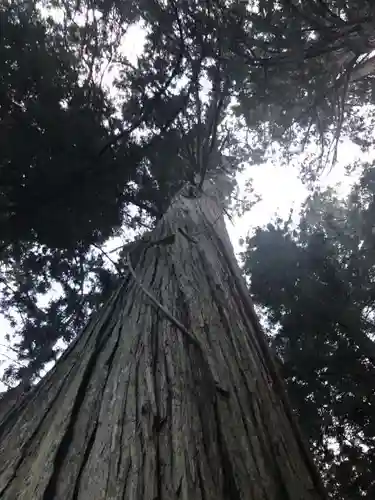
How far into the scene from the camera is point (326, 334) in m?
5.57

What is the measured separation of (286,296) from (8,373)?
131 inches

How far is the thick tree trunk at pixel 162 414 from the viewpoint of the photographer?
1.13 m

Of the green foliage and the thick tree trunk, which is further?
the green foliage

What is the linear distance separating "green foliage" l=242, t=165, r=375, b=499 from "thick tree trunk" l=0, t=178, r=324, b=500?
3268 mm

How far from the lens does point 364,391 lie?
16.8 feet

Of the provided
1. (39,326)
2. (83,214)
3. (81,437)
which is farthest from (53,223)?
(81,437)

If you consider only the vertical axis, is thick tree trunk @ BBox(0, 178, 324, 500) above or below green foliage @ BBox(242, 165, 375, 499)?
below

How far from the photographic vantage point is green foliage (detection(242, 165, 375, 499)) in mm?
5121

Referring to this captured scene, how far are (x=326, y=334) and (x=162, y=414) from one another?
456 cm

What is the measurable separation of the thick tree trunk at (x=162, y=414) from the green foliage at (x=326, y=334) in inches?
129

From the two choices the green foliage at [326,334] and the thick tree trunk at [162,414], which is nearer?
the thick tree trunk at [162,414]

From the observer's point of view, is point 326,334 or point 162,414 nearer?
point 162,414

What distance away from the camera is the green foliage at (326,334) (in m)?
5.12

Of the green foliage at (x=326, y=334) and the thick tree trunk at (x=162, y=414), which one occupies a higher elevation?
the green foliage at (x=326, y=334)
